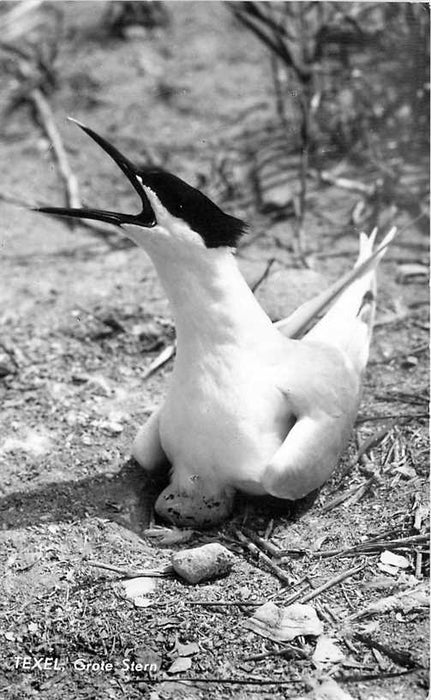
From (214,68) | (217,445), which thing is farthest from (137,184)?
(214,68)

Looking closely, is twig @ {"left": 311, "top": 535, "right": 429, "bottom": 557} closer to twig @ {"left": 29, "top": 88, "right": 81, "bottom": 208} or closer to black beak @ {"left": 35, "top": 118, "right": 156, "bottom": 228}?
black beak @ {"left": 35, "top": 118, "right": 156, "bottom": 228}

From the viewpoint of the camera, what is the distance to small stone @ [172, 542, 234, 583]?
10.00ft

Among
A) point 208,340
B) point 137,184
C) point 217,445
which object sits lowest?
point 217,445

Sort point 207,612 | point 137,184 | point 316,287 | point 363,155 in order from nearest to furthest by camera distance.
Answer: point 207,612
point 137,184
point 316,287
point 363,155

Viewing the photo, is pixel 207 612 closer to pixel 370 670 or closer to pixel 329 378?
pixel 370 670

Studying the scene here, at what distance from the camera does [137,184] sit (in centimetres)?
313

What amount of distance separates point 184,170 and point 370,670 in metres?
3.77

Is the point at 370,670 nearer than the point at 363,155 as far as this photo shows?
Yes

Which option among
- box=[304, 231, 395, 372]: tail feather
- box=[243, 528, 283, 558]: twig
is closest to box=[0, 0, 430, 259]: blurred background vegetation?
box=[304, 231, 395, 372]: tail feather

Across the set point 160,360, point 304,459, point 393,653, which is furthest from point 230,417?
point 160,360

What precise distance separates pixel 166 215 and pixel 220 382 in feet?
1.85

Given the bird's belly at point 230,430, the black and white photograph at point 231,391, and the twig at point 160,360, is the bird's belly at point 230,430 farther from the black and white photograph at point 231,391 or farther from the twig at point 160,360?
the twig at point 160,360

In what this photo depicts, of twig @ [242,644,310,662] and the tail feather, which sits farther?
the tail feather

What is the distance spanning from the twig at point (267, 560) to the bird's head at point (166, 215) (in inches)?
37.3
